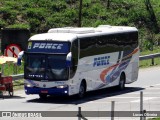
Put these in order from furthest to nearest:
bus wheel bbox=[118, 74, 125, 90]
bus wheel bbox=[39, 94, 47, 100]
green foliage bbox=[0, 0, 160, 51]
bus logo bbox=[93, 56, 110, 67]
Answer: green foliage bbox=[0, 0, 160, 51]
bus wheel bbox=[118, 74, 125, 90]
bus logo bbox=[93, 56, 110, 67]
bus wheel bbox=[39, 94, 47, 100]

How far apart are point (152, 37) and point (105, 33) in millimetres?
27114

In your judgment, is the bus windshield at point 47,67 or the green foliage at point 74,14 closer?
the bus windshield at point 47,67

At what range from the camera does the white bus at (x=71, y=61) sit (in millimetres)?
28516

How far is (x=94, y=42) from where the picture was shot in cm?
3094

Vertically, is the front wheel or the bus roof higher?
the bus roof

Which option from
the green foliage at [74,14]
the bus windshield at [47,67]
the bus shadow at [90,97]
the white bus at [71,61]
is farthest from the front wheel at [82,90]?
the green foliage at [74,14]

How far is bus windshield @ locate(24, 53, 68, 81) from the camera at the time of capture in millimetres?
28422

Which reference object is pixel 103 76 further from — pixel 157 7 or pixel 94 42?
pixel 157 7

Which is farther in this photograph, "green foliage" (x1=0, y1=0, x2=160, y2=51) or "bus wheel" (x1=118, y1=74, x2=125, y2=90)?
"green foliage" (x1=0, y1=0, x2=160, y2=51)

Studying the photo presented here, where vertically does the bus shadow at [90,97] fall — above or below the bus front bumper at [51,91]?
below

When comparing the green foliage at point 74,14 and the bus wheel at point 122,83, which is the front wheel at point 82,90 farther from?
the green foliage at point 74,14

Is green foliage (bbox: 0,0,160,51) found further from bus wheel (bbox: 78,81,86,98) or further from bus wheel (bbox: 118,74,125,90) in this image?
bus wheel (bbox: 78,81,86,98)

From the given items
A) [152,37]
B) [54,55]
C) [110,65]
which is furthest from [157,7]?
[54,55]

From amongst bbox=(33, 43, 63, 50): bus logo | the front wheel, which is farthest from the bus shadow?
bbox=(33, 43, 63, 50): bus logo
